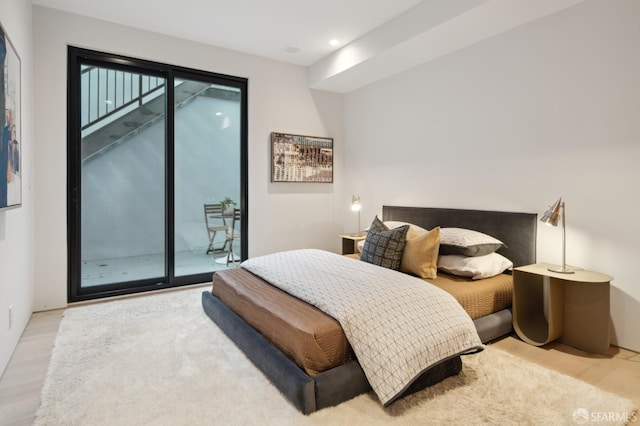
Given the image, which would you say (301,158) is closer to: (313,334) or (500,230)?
(500,230)

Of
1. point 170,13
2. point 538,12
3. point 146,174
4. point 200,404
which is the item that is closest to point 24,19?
point 170,13

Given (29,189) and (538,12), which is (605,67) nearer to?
(538,12)

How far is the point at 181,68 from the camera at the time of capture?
160 inches

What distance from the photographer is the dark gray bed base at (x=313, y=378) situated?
179 cm

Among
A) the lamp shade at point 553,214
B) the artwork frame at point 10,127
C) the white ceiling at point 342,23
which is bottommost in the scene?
the lamp shade at point 553,214

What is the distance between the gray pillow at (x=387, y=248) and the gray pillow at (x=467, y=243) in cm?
37

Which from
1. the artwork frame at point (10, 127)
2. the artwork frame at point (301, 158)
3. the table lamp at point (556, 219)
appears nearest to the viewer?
the artwork frame at point (10, 127)

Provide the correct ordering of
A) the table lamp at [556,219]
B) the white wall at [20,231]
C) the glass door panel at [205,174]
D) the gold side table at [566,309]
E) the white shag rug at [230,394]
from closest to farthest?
the white shag rug at [230,394]
the white wall at [20,231]
the gold side table at [566,309]
the table lamp at [556,219]
the glass door panel at [205,174]

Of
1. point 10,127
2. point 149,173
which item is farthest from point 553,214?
point 149,173

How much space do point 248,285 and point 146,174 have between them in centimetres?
208

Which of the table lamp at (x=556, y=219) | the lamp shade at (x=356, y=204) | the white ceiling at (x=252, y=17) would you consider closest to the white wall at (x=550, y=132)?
the table lamp at (x=556, y=219)

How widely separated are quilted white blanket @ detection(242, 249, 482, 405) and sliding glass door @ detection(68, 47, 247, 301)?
2092 millimetres

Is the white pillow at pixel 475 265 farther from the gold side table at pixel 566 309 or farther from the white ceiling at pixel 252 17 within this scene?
the white ceiling at pixel 252 17

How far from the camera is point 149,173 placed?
400 centimetres
